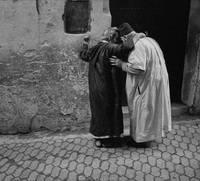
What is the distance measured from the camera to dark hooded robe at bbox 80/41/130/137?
344 cm

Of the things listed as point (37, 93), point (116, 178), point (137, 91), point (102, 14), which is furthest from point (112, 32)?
point (116, 178)

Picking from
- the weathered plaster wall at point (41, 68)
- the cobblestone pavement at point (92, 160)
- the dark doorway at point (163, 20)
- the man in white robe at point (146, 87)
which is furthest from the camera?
the dark doorway at point (163, 20)

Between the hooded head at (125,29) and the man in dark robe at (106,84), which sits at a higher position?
the hooded head at (125,29)

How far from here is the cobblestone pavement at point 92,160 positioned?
10.7 feet

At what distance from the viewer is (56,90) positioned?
4.18 meters

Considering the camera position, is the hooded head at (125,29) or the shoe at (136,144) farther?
the shoe at (136,144)

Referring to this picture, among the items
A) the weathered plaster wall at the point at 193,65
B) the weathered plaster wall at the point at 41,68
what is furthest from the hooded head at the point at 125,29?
the weathered plaster wall at the point at 193,65

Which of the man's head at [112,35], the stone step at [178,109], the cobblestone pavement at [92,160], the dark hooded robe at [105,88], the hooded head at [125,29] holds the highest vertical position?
the hooded head at [125,29]

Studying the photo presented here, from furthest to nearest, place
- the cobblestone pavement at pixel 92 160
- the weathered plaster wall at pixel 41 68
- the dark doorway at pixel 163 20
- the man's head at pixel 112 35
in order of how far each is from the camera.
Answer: the dark doorway at pixel 163 20
the weathered plaster wall at pixel 41 68
the man's head at pixel 112 35
the cobblestone pavement at pixel 92 160

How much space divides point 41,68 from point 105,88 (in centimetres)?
119

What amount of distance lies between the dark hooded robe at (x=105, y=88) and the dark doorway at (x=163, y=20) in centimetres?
113

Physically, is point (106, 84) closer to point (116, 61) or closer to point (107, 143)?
point (116, 61)

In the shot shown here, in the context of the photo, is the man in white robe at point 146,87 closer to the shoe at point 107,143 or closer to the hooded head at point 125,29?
the hooded head at point 125,29

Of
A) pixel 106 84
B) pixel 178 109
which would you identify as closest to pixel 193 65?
pixel 178 109
